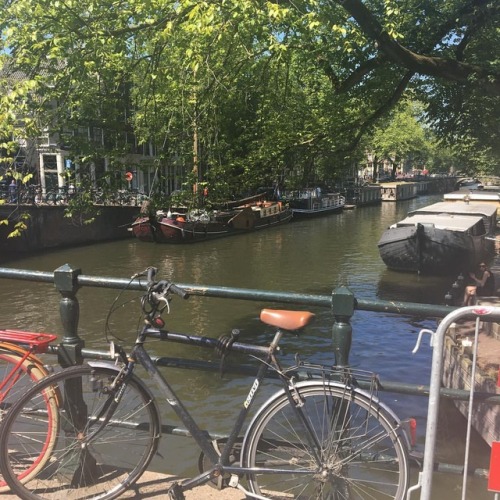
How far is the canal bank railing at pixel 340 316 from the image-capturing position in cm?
228

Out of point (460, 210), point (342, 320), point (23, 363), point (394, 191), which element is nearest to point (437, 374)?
point (342, 320)

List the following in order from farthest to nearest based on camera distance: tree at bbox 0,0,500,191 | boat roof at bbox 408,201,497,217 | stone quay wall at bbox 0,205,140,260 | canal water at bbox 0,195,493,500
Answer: stone quay wall at bbox 0,205,140,260 < boat roof at bbox 408,201,497,217 < canal water at bbox 0,195,493,500 < tree at bbox 0,0,500,191

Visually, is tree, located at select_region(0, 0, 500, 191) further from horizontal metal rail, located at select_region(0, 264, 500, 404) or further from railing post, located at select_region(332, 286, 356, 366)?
railing post, located at select_region(332, 286, 356, 366)

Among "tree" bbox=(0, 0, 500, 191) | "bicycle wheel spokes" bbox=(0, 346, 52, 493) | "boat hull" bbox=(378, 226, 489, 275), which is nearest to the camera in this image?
"bicycle wheel spokes" bbox=(0, 346, 52, 493)

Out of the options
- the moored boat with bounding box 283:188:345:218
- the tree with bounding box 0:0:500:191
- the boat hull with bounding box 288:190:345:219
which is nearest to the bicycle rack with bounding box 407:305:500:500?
the tree with bounding box 0:0:500:191

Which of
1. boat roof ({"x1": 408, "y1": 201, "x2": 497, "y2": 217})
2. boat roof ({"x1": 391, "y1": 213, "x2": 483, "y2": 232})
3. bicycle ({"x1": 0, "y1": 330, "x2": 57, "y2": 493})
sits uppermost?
bicycle ({"x1": 0, "y1": 330, "x2": 57, "y2": 493})

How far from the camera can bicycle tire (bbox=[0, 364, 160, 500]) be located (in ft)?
8.85

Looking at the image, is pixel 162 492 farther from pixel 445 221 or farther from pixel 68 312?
pixel 445 221

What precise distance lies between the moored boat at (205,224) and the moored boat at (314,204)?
4823 millimetres

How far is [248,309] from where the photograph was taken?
1338 cm

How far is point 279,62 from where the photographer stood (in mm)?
7133

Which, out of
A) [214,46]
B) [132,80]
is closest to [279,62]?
[214,46]

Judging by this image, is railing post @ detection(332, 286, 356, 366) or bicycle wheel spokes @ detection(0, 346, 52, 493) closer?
railing post @ detection(332, 286, 356, 366)

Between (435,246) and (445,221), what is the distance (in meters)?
2.29
